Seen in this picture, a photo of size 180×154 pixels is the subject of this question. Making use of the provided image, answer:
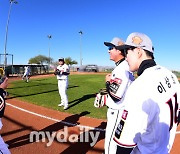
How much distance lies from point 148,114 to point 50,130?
19.5ft

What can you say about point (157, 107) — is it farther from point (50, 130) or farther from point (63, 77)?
point (63, 77)

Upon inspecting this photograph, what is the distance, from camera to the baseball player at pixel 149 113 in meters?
1.87

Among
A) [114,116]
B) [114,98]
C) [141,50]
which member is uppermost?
[141,50]

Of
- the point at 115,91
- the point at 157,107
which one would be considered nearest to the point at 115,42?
the point at 115,91

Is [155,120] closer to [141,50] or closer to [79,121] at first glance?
[141,50]

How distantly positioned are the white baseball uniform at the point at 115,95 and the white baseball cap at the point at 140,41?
1.45 meters

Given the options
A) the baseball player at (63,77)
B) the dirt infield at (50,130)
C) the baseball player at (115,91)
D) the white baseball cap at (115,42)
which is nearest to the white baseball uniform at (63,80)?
the baseball player at (63,77)

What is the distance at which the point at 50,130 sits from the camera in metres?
7.41

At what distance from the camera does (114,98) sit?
372 centimetres

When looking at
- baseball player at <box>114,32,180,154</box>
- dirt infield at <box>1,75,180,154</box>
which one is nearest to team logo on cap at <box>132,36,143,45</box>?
baseball player at <box>114,32,180,154</box>

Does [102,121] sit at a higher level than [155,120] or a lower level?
lower

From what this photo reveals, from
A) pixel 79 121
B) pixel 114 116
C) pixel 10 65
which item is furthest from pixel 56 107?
pixel 10 65

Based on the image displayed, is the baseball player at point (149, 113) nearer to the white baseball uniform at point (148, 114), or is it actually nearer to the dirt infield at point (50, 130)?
the white baseball uniform at point (148, 114)

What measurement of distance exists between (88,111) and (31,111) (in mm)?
2410
